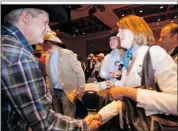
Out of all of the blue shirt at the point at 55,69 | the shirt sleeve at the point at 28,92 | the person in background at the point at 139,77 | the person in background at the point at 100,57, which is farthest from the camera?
the blue shirt at the point at 55,69

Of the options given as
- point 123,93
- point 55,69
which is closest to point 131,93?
point 123,93

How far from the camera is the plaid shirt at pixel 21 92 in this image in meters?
0.65

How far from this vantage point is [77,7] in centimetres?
86

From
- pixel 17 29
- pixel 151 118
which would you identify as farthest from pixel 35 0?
pixel 151 118

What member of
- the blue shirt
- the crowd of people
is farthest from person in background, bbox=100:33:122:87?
the blue shirt

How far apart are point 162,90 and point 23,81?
0.48 metres

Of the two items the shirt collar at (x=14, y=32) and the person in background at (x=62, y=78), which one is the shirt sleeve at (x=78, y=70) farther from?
the shirt collar at (x=14, y=32)

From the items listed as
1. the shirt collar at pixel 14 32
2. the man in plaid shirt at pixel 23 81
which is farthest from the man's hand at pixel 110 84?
the shirt collar at pixel 14 32

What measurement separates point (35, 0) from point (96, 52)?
350 mm

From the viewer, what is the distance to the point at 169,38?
0.85 metres

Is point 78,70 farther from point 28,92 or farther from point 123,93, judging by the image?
point 28,92

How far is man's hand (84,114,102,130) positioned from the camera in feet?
2.79

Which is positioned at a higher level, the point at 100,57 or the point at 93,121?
the point at 100,57

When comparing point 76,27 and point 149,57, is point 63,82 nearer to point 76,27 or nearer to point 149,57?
point 76,27
